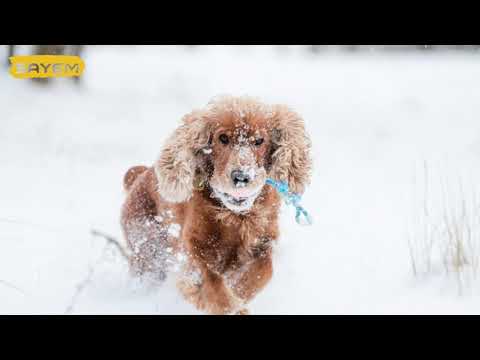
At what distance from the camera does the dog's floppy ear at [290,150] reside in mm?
2641

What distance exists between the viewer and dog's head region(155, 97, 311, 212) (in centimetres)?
240


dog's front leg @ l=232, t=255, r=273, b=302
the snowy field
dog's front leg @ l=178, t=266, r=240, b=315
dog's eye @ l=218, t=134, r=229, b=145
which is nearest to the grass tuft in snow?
the snowy field

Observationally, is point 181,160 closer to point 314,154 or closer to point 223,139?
point 223,139

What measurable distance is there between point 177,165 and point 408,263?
140 centimetres

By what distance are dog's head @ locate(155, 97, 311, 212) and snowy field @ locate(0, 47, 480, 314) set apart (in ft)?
0.75

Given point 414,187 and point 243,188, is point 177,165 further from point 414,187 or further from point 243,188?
point 414,187

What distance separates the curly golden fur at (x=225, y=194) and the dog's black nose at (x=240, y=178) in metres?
0.09

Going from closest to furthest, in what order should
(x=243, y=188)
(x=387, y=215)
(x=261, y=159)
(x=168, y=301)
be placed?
(x=243, y=188) → (x=261, y=159) → (x=168, y=301) → (x=387, y=215)

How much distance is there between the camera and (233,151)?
2.41 metres

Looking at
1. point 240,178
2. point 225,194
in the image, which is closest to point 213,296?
point 225,194

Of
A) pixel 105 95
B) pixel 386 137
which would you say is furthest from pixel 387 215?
pixel 105 95

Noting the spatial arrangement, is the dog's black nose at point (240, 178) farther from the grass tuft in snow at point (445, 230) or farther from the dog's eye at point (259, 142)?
the grass tuft in snow at point (445, 230)

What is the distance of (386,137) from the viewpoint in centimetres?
313

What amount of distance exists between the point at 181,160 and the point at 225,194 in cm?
37
